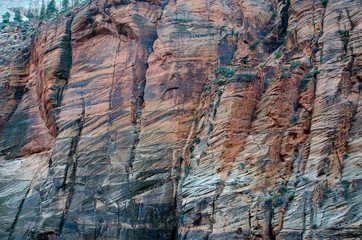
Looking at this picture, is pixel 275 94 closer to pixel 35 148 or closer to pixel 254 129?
pixel 254 129

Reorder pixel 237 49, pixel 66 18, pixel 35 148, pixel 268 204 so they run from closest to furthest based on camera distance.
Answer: pixel 268 204 → pixel 237 49 → pixel 35 148 → pixel 66 18

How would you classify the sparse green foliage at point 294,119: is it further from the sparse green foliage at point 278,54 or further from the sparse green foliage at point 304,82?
the sparse green foliage at point 278,54

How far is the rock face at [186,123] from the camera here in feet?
70.2

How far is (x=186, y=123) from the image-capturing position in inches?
1142

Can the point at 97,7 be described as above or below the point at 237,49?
above

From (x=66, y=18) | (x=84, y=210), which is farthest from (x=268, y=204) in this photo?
(x=66, y=18)

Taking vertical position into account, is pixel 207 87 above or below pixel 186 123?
above

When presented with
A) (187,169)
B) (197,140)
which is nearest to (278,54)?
(197,140)

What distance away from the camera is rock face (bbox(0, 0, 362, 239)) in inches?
842

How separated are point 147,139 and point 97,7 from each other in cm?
1403

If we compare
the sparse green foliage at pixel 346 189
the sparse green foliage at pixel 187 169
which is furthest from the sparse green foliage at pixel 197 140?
the sparse green foliage at pixel 346 189

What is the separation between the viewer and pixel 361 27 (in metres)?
24.7

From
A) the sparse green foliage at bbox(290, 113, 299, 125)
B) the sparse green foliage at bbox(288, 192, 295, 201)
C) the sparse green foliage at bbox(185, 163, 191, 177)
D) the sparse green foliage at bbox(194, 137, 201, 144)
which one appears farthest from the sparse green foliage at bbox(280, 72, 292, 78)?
the sparse green foliage at bbox(185, 163, 191, 177)

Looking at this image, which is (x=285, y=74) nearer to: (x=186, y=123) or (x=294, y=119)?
(x=294, y=119)
